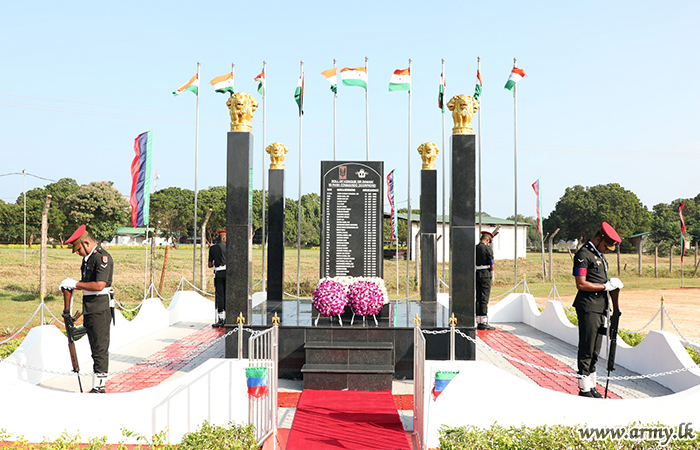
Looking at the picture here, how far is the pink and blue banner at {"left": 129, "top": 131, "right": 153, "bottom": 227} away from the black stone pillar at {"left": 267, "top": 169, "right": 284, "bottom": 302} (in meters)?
3.05

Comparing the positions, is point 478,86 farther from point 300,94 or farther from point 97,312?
point 97,312

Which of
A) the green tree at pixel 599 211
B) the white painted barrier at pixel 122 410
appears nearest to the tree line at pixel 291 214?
the green tree at pixel 599 211

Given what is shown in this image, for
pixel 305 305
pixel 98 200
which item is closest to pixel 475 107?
pixel 305 305

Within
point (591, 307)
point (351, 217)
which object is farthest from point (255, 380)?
point (351, 217)

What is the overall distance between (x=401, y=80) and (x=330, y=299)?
724 centimetres

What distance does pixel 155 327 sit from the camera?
37.8 ft

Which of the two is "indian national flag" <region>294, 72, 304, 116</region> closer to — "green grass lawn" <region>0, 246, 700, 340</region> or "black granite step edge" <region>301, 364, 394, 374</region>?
"green grass lawn" <region>0, 246, 700, 340</region>

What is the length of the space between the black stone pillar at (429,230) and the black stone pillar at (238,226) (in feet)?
16.2

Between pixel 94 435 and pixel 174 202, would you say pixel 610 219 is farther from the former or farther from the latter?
pixel 94 435

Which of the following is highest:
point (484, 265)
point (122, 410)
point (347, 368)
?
→ point (484, 265)

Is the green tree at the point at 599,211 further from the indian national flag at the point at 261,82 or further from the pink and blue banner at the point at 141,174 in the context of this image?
the pink and blue banner at the point at 141,174

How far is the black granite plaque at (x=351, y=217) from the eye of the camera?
31.7 ft

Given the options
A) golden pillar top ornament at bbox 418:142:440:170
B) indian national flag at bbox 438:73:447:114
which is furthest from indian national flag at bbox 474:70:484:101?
golden pillar top ornament at bbox 418:142:440:170

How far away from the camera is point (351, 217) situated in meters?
9.70
